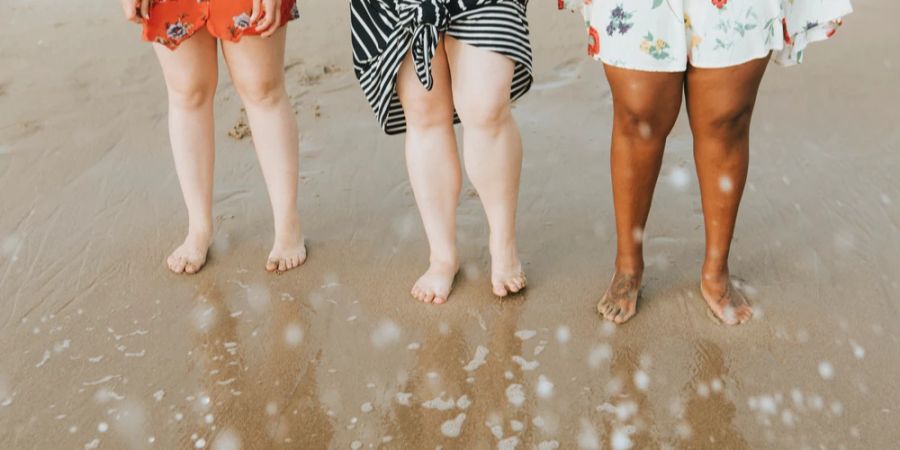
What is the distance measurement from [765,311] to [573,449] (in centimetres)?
88

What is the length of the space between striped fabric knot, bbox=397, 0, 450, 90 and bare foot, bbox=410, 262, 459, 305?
2.43 feet

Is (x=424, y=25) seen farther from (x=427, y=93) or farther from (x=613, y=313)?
(x=613, y=313)

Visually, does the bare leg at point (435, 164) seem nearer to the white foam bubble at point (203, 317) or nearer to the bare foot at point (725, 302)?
the white foam bubble at point (203, 317)

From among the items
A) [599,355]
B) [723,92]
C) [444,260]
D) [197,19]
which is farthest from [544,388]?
[197,19]

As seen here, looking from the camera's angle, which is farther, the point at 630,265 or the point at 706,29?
the point at 630,265

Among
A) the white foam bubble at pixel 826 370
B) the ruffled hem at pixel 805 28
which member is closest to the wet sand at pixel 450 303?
the white foam bubble at pixel 826 370

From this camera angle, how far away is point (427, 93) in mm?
2580

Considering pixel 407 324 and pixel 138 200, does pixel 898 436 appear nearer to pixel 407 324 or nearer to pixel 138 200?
pixel 407 324

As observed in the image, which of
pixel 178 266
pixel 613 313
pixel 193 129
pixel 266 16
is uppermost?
pixel 266 16

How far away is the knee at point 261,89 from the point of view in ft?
9.38

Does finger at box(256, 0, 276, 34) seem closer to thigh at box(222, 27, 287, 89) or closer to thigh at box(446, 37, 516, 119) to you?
thigh at box(222, 27, 287, 89)

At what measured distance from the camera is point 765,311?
109 inches

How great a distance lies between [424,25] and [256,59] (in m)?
0.68

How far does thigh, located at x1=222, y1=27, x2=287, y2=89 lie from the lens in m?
2.77
